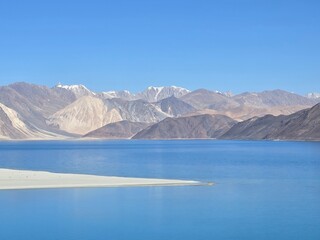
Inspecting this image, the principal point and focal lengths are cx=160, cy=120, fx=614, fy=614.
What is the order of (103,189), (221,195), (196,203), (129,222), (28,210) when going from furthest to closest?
1. (103,189)
2. (221,195)
3. (196,203)
4. (28,210)
5. (129,222)

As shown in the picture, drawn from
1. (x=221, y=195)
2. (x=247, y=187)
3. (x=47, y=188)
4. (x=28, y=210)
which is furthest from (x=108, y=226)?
(x=247, y=187)

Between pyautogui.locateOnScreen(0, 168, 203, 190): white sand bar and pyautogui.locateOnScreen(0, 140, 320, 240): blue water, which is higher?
pyautogui.locateOnScreen(0, 168, 203, 190): white sand bar

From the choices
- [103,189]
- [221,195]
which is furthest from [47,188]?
[221,195]

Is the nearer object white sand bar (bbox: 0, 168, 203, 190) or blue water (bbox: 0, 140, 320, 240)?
blue water (bbox: 0, 140, 320, 240)

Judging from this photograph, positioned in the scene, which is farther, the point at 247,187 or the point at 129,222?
the point at 247,187

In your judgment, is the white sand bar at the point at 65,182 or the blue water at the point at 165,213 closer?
the blue water at the point at 165,213

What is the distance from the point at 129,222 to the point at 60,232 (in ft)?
16.5

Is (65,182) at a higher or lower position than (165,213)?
higher

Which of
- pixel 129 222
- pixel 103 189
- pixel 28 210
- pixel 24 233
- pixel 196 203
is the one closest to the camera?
pixel 24 233

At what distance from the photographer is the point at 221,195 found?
172ft

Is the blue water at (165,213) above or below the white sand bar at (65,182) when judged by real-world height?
below

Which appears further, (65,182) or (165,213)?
(65,182)

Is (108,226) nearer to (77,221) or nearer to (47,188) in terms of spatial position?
(77,221)

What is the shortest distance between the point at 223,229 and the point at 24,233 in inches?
455
